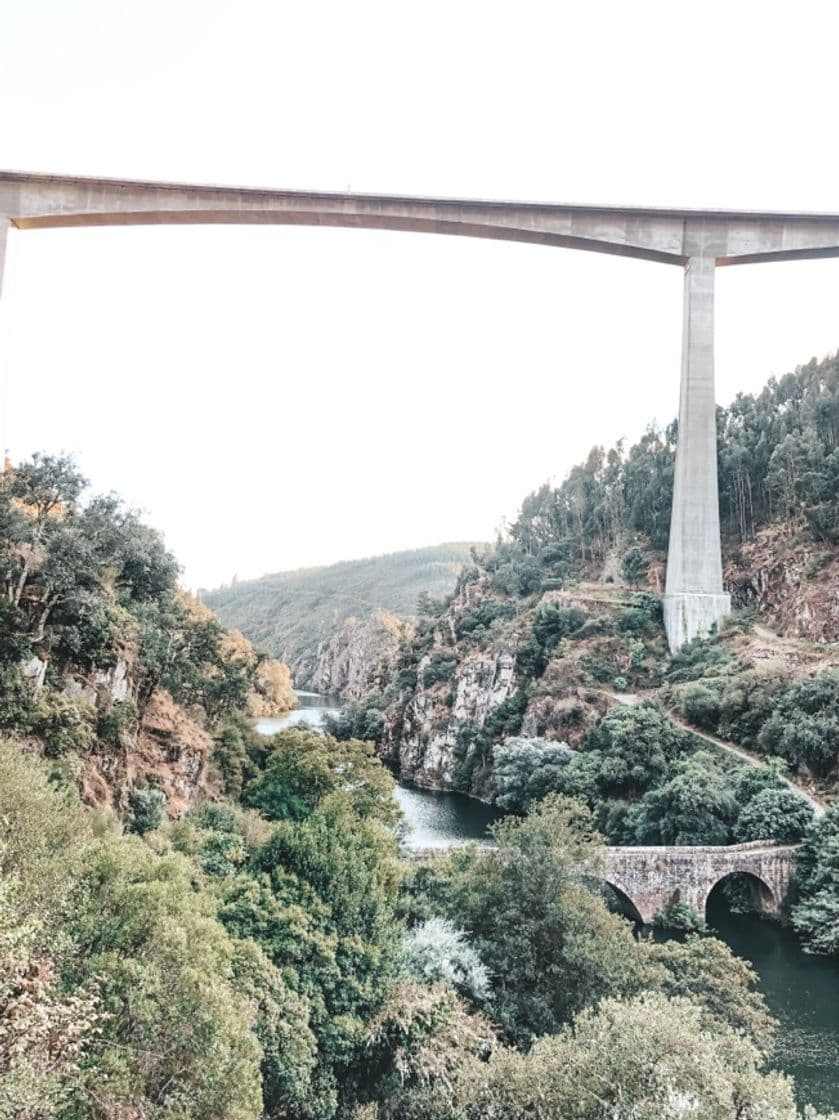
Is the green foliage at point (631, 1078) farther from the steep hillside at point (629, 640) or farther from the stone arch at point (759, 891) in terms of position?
the steep hillside at point (629, 640)

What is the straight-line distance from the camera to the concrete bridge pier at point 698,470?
2656cm

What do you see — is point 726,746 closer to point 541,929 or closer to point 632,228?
point 541,929

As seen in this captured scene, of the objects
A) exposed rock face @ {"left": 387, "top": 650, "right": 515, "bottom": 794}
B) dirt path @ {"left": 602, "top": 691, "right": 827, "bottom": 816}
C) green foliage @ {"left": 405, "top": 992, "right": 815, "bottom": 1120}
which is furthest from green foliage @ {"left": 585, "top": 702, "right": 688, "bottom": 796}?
green foliage @ {"left": 405, "top": 992, "right": 815, "bottom": 1120}

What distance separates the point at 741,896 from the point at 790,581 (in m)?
15.0

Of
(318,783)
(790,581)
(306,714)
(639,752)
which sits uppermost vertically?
(790,581)

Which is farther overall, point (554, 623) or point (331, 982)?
point (554, 623)

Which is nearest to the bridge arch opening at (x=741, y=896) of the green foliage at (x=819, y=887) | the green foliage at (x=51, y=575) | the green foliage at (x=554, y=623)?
the green foliage at (x=819, y=887)

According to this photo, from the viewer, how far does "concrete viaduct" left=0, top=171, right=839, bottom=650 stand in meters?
19.6

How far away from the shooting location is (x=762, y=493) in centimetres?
3588

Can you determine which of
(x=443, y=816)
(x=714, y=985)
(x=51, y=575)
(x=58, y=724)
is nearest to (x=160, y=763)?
(x=58, y=724)

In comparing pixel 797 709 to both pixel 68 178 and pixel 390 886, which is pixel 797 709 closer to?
pixel 390 886

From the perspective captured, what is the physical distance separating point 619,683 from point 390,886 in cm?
1916

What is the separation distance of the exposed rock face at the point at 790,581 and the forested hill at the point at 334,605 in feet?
130

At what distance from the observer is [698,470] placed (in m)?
27.4
